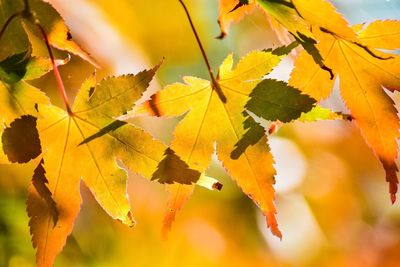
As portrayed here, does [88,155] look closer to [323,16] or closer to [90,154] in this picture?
[90,154]

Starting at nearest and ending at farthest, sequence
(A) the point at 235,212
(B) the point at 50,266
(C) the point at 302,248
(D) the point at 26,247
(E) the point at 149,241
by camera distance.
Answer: (B) the point at 50,266 → (D) the point at 26,247 → (E) the point at 149,241 → (A) the point at 235,212 → (C) the point at 302,248

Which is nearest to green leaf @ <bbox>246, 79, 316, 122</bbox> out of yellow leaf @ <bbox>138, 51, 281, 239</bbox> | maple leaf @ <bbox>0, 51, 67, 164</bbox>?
yellow leaf @ <bbox>138, 51, 281, 239</bbox>

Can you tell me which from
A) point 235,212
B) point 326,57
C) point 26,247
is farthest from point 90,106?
point 235,212

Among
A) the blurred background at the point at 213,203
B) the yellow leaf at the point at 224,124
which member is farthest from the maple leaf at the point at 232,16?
the blurred background at the point at 213,203

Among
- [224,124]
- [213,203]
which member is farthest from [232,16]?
[213,203]

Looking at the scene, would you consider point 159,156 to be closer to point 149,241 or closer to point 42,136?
point 42,136

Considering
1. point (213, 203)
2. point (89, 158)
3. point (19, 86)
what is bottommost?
point (213, 203)

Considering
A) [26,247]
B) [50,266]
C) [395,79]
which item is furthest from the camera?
[26,247]
